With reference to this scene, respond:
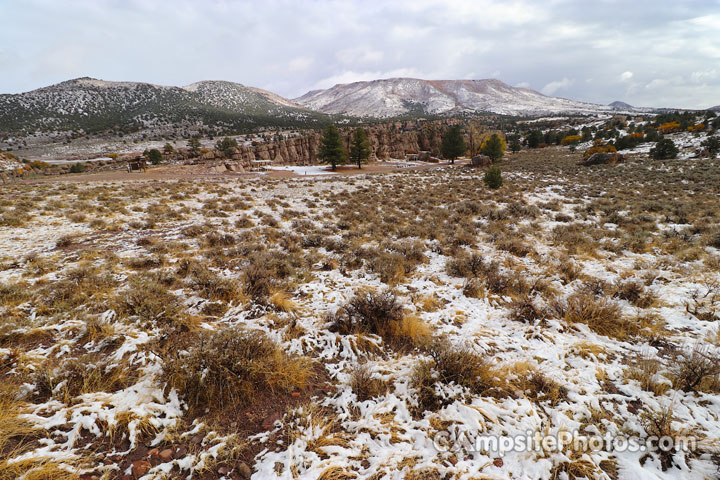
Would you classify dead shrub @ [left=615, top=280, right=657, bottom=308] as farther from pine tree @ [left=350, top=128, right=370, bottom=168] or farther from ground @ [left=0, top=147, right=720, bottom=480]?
pine tree @ [left=350, top=128, right=370, bottom=168]

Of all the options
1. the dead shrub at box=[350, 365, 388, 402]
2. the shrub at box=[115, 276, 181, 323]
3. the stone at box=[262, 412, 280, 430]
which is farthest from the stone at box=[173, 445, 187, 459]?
the shrub at box=[115, 276, 181, 323]

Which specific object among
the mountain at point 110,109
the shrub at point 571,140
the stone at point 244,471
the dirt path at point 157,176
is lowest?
the stone at point 244,471

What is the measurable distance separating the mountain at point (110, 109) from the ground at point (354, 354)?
95.0 meters

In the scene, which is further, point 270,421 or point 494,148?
point 494,148

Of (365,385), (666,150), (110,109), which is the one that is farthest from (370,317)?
(110,109)

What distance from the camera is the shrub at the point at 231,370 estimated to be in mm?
3416

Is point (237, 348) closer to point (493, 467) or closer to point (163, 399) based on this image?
point (163, 399)

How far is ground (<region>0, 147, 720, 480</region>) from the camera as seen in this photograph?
9.08 feet

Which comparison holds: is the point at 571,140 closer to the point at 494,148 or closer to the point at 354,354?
the point at 494,148

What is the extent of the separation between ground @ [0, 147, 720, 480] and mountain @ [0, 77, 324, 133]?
95014 millimetres

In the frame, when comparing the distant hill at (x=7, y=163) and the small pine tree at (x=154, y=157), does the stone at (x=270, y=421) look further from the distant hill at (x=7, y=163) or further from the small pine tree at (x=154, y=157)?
the small pine tree at (x=154, y=157)

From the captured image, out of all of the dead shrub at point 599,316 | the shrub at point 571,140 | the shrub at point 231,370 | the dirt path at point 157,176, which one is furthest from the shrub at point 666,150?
the shrub at point 231,370

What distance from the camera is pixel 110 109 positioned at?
95938 mm

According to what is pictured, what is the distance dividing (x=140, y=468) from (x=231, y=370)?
117cm
